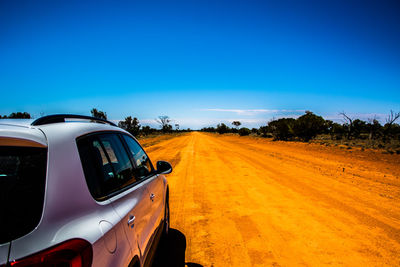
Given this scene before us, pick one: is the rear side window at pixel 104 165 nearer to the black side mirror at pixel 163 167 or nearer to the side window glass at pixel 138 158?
the side window glass at pixel 138 158

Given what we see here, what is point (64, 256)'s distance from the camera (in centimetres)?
98

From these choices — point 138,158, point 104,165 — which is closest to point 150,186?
point 138,158

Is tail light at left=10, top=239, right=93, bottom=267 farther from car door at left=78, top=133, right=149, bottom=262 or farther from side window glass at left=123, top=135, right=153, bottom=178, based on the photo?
side window glass at left=123, top=135, right=153, bottom=178

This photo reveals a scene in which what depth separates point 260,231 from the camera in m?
3.85

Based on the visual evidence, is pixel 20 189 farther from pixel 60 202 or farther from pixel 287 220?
pixel 287 220

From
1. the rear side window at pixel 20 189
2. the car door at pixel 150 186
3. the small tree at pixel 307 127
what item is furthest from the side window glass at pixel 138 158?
the small tree at pixel 307 127

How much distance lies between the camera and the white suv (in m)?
0.94

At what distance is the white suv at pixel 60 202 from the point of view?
94cm

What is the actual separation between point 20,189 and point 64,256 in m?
0.42

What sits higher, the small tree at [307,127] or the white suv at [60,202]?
the small tree at [307,127]

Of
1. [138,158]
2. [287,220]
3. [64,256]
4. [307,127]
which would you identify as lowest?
[287,220]

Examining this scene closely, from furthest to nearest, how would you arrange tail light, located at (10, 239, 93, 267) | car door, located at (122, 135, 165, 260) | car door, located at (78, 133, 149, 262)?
car door, located at (122, 135, 165, 260)
car door, located at (78, 133, 149, 262)
tail light, located at (10, 239, 93, 267)

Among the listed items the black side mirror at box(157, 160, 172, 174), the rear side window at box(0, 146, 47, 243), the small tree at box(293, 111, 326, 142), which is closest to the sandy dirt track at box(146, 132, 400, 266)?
the black side mirror at box(157, 160, 172, 174)

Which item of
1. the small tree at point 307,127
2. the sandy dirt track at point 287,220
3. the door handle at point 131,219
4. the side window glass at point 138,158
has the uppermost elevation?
the small tree at point 307,127
